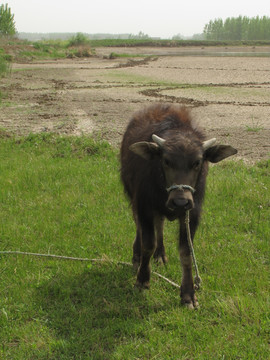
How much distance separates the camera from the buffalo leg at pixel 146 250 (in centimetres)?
384

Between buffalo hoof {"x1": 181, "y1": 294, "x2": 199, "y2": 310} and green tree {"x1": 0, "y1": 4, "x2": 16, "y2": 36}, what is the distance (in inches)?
2642

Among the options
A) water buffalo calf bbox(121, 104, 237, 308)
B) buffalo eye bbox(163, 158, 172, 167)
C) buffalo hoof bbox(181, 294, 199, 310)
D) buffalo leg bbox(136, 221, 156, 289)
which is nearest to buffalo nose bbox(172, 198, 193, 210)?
water buffalo calf bbox(121, 104, 237, 308)

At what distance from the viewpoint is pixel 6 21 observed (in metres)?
63.1

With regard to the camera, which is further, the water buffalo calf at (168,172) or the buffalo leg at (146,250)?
the buffalo leg at (146,250)

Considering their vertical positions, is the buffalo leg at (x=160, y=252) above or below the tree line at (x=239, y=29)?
below

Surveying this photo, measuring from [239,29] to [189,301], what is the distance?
5094 inches

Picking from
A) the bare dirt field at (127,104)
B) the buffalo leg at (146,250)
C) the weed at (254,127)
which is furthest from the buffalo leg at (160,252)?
the weed at (254,127)

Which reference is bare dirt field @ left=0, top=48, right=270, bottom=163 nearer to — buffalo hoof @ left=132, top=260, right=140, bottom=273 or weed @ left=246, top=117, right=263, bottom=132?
weed @ left=246, top=117, right=263, bottom=132

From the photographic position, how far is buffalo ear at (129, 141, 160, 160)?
134 inches

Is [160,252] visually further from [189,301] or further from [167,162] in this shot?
[167,162]

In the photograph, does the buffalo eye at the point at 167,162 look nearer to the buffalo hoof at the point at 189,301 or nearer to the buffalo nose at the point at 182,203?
the buffalo nose at the point at 182,203

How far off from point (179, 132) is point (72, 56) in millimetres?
43526

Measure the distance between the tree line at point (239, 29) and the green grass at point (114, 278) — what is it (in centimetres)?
11246

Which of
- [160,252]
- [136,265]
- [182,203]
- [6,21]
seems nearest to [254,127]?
[160,252]
